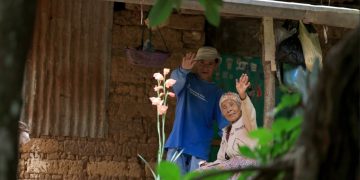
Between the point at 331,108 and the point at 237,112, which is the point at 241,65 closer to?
the point at 237,112

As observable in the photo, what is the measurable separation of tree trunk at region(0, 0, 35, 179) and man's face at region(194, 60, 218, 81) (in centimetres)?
505

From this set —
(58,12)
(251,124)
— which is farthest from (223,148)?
(58,12)

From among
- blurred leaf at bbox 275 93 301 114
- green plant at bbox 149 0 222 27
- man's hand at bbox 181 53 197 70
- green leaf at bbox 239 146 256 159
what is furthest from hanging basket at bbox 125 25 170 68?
blurred leaf at bbox 275 93 301 114

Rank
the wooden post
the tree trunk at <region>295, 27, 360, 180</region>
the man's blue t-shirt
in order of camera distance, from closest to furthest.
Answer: the tree trunk at <region>295, 27, 360, 180</region>, the wooden post, the man's blue t-shirt

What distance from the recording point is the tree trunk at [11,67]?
4.53 feet

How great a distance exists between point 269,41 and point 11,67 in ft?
15.7

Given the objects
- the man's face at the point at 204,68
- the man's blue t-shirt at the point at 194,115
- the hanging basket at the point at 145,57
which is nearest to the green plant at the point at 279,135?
the man's blue t-shirt at the point at 194,115

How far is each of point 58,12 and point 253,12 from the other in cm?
181

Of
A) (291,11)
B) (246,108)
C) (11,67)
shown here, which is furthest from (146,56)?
(11,67)

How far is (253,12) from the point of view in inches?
226

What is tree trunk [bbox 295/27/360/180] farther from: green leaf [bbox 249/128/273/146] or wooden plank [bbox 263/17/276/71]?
wooden plank [bbox 263/17/276/71]

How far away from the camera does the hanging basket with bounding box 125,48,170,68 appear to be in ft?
20.7

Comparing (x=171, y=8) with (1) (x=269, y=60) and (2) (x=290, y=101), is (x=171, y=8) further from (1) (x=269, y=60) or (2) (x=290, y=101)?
(1) (x=269, y=60)

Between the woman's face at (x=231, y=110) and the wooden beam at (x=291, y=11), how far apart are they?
2.19 ft
